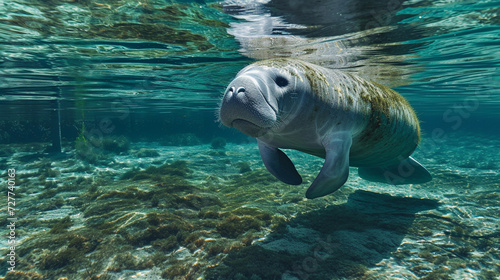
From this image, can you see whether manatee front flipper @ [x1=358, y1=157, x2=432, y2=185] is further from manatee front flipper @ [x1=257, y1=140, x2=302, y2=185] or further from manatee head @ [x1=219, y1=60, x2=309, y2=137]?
manatee head @ [x1=219, y1=60, x2=309, y2=137]

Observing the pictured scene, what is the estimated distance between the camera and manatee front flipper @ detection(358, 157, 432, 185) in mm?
5645

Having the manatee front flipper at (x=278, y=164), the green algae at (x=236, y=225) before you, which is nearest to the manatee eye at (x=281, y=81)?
the manatee front flipper at (x=278, y=164)

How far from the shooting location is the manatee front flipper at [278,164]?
382 cm

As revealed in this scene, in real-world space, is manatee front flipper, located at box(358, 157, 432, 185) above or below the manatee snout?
below

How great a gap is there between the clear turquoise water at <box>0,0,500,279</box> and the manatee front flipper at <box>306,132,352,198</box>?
1.10 metres

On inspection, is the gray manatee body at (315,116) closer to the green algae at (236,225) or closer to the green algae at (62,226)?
the green algae at (236,225)

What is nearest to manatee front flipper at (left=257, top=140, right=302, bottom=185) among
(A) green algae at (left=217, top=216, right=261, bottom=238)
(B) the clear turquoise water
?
(B) the clear turquoise water

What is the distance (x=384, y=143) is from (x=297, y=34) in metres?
4.51

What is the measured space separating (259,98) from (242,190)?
5.98m

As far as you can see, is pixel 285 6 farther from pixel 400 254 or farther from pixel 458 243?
pixel 458 243

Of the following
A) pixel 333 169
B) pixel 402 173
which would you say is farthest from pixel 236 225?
pixel 402 173

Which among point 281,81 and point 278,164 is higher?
point 281,81

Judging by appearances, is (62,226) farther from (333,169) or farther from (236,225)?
(333,169)

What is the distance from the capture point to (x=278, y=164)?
3900 millimetres
